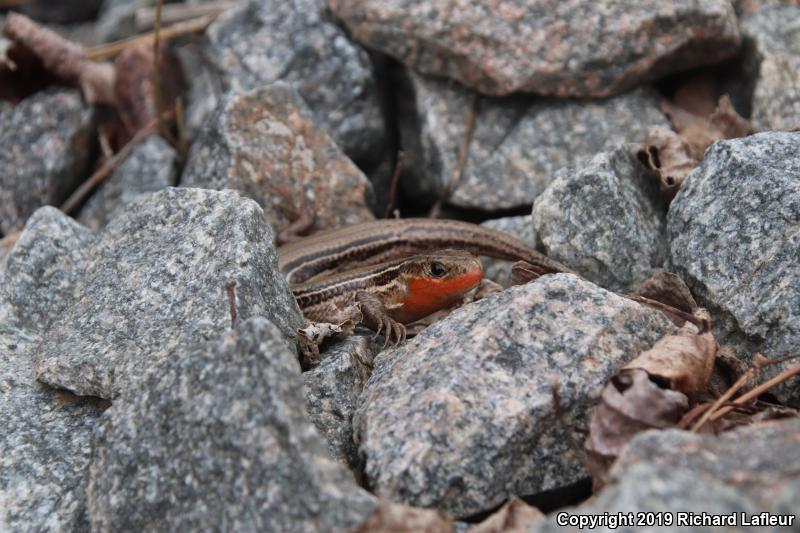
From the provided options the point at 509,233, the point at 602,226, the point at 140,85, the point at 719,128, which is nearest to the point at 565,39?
the point at 719,128

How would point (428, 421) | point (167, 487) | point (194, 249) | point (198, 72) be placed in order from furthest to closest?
point (198, 72) → point (194, 249) → point (428, 421) → point (167, 487)

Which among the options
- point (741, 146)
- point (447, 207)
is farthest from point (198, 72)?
point (741, 146)

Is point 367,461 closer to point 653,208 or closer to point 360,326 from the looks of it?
point 360,326

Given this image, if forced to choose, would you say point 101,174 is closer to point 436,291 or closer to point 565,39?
point 436,291

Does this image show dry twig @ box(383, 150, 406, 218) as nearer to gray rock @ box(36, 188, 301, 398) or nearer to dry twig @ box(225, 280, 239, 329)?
gray rock @ box(36, 188, 301, 398)

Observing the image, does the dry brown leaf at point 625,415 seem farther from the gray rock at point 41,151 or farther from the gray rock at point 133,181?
the gray rock at point 41,151

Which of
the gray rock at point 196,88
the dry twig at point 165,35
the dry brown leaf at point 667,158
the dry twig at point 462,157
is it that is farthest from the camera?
the dry twig at point 165,35

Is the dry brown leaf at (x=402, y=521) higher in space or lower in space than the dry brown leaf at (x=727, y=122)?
lower

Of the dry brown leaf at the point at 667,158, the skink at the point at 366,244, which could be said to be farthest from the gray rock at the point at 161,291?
the dry brown leaf at the point at 667,158
